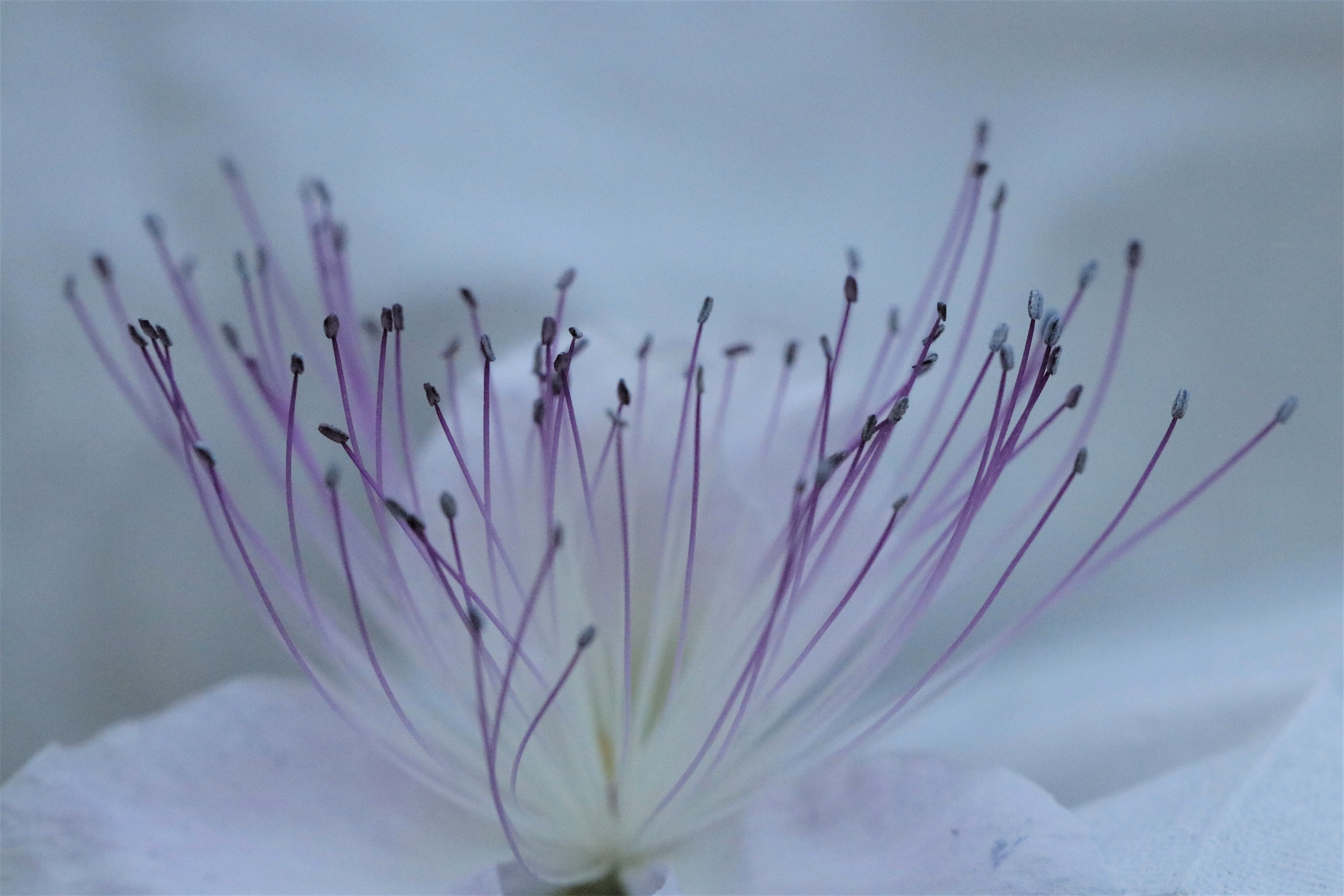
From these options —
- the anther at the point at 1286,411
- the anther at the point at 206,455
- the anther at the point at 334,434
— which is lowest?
the anther at the point at 206,455

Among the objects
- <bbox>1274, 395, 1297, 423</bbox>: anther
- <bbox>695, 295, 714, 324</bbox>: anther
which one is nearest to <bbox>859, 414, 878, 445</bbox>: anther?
<bbox>695, 295, 714, 324</bbox>: anther

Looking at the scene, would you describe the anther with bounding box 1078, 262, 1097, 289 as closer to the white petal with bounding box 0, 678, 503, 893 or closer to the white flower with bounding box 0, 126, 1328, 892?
the white flower with bounding box 0, 126, 1328, 892

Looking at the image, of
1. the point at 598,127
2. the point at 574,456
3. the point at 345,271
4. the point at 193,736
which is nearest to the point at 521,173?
the point at 598,127

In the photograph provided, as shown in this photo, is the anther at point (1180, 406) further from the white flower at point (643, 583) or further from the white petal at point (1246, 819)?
the white petal at point (1246, 819)

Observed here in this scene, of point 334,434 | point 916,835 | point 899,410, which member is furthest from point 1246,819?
point 334,434

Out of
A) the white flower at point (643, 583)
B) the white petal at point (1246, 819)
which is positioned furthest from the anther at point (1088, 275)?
the white petal at point (1246, 819)

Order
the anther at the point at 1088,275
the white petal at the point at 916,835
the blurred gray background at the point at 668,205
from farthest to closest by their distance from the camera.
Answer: the blurred gray background at the point at 668,205 < the anther at the point at 1088,275 < the white petal at the point at 916,835
